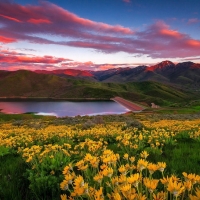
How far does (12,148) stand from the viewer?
866 centimetres

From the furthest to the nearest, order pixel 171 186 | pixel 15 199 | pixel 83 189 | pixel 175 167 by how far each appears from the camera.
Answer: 1. pixel 175 167
2. pixel 15 199
3. pixel 83 189
4. pixel 171 186

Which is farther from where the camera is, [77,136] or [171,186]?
[77,136]

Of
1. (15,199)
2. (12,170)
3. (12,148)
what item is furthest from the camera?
(12,148)

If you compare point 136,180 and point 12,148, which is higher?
point 136,180

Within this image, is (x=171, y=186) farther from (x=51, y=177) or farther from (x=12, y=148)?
(x=12, y=148)

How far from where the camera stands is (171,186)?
6.16 feet

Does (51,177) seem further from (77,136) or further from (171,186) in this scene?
(77,136)

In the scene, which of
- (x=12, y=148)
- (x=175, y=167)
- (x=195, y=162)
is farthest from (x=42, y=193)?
(x=12, y=148)

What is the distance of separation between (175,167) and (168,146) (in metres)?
3.27

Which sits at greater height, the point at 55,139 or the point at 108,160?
the point at 108,160

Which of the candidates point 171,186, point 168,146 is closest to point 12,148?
point 168,146

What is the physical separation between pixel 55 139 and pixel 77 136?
1103mm

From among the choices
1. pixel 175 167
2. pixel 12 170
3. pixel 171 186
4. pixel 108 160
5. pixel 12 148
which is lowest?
pixel 12 148

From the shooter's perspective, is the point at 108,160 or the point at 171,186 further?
the point at 108,160
